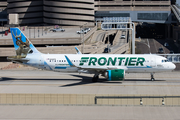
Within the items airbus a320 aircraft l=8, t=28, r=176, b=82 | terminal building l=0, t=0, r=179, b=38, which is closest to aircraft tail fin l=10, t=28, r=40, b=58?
airbus a320 aircraft l=8, t=28, r=176, b=82

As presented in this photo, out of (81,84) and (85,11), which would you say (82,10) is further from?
(81,84)

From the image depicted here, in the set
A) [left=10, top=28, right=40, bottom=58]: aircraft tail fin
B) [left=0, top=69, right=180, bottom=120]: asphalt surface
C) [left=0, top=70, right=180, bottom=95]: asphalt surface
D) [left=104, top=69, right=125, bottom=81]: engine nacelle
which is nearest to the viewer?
[left=0, top=69, right=180, bottom=120]: asphalt surface

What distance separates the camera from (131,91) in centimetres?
3541

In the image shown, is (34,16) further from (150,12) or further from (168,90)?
(168,90)

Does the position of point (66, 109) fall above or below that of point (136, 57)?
below

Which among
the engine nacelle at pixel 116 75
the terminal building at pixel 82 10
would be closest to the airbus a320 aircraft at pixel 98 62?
the engine nacelle at pixel 116 75

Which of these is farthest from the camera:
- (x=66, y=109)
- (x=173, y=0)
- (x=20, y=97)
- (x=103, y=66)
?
(x=173, y=0)

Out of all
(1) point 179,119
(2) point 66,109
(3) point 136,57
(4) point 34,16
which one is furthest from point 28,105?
(4) point 34,16

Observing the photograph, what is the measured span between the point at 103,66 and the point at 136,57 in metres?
5.23

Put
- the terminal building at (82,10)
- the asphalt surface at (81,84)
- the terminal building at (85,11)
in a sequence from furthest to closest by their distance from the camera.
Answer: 1. the terminal building at (85,11)
2. the terminal building at (82,10)
3. the asphalt surface at (81,84)

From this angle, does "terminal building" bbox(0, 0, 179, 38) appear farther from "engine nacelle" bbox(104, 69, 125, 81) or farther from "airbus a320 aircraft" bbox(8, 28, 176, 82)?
"engine nacelle" bbox(104, 69, 125, 81)

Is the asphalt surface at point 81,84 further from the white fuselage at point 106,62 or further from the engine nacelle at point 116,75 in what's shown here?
the white fuselage at point 106,62

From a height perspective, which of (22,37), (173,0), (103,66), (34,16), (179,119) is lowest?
(179,119)

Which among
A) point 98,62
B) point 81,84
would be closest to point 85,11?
point 98,62
